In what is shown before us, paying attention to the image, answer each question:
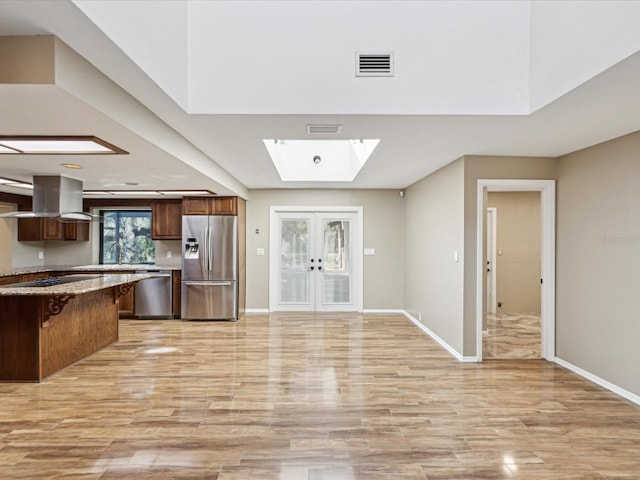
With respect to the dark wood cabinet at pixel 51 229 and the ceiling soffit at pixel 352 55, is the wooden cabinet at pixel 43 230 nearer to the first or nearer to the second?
the dark wood cabinet at pixel 51 229

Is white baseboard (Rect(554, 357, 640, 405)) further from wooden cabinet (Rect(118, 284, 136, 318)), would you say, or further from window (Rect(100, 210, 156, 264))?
window (Rect(100, 210, 156, 264))

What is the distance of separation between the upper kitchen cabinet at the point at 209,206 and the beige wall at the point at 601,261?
487 centimetres

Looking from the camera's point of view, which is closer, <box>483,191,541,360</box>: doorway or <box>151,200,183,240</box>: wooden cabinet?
<box>151,200,183,240</box>: wooden cabinet

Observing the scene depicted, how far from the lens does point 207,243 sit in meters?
6.66

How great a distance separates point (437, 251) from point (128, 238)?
5832 millimetres

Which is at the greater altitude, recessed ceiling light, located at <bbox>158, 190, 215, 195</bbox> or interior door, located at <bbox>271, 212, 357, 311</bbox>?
recessed ceiling light, located at <bbox>158, 190, 215, 195</bbox>

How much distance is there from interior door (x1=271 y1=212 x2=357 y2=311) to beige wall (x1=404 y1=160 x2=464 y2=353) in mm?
1194

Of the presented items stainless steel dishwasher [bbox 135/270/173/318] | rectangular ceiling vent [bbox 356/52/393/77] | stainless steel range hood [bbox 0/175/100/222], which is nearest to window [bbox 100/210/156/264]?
stainless steel dishwasher [bbox 135/270/173/318]

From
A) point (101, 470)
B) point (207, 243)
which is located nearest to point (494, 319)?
point (207, 243)

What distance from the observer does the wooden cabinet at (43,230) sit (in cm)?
687

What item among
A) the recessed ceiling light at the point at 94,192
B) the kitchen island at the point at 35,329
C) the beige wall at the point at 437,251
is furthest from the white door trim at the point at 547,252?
the recessed ceiling light at the point at 94,192

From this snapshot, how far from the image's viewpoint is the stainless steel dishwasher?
6762mm

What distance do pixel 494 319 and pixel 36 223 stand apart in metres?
8.43

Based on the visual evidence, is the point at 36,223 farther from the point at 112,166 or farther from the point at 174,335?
the point at 112,166
